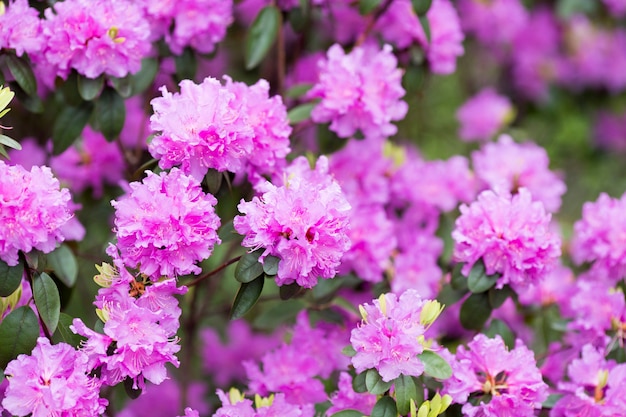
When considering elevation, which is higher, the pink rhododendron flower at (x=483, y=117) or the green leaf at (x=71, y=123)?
the green leaf at (x=71, y=123)

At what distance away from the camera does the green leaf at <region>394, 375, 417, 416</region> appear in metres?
1.43

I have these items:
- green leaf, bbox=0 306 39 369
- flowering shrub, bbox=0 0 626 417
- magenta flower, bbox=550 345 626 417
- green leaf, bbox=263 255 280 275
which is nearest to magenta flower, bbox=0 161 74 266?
flowering shrub, bbox=0 0 626 417

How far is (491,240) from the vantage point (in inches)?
64.1

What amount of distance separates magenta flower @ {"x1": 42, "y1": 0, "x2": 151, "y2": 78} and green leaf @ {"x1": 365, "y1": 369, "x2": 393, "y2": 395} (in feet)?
2.48

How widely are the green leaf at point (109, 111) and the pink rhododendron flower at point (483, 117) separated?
1.36 m

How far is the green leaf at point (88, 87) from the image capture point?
172 centimetres

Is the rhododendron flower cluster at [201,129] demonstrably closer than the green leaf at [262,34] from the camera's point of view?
Yes

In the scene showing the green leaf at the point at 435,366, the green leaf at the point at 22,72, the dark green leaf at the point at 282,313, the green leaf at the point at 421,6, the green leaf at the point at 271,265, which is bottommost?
the dark green leaf at the point at 282,313

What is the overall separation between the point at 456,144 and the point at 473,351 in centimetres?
204

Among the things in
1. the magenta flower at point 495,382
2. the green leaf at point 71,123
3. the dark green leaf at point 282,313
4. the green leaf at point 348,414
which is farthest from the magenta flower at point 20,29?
the magenta flower at point 495,382

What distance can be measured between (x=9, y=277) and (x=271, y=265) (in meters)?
→ 0.43

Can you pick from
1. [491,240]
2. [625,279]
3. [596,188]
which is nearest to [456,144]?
[596,188]

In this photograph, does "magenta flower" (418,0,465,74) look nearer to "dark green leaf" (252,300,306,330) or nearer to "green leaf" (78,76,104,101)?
"dark green leaf" (252,300,306,330)

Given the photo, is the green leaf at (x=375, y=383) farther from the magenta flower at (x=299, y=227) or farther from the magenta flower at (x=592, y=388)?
the magenta flower at (x=592, y=388)
